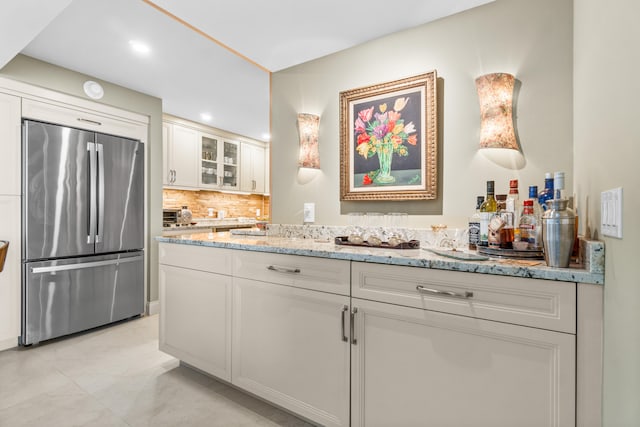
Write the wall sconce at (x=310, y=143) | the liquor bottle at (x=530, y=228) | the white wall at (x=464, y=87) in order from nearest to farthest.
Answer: the liquor bottle at (x=530, y=228)
the white wall at (x=464, y=87)
the wall sconce at (x=310, y=143)

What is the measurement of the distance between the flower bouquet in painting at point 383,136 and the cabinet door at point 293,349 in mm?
917

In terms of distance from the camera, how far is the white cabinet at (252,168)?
562 cm

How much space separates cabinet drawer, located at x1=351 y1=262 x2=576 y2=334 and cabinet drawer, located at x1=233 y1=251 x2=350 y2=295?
79 mm

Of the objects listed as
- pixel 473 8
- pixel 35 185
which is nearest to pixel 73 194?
pixel 35 185

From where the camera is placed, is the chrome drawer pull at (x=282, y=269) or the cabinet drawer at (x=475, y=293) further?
the chrome drawer pull at (x=282, y=269)

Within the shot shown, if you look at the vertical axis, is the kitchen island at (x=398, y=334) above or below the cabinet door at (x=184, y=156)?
below

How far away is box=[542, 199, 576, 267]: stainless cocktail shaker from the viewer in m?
1.06

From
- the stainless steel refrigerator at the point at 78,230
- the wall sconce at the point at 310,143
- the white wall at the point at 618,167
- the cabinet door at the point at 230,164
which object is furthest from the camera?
the cabinet door at the point at 230,164

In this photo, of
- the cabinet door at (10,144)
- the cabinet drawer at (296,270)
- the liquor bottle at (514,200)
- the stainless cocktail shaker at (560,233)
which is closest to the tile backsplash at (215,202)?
the cabinet door at (10,144)

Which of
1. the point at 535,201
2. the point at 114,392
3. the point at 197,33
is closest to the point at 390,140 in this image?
the point at 535,201

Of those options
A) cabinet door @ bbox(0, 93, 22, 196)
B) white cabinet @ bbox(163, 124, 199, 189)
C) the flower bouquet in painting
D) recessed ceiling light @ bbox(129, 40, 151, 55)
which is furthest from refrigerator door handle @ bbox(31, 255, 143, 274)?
the flower bouquet in painting

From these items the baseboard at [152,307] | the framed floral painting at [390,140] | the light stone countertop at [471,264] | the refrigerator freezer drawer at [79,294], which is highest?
the framed floral painting at [390,140]

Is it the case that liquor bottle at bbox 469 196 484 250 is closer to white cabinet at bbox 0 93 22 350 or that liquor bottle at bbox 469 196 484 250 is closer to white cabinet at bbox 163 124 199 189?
white cabinet at bbox 0 93 22 350

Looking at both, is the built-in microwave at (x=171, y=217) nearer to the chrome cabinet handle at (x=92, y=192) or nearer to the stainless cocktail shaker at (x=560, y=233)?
the chrome cabinet handle at (x=92, y=192)
